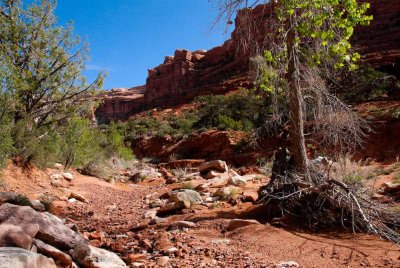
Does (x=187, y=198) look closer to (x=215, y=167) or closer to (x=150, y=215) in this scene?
(x=150, y=215)

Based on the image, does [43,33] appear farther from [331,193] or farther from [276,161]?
[331,193]

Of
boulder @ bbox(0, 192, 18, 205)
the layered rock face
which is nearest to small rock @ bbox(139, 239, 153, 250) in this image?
boulder @ bbox(0, 192, 18, 205)

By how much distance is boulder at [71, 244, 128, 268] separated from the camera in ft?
10.2

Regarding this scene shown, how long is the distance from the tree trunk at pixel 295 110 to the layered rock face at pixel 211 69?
498 inches

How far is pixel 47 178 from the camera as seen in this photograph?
856cm

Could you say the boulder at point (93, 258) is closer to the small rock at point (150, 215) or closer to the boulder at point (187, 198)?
the small rock at point (150, 215)

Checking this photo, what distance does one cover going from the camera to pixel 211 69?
189ft

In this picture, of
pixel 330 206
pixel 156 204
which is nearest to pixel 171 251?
pixel 330 206

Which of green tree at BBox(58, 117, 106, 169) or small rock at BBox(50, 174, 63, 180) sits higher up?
green tree at BBox(58, 117, 106, 169)

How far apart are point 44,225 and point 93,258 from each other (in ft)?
2.13

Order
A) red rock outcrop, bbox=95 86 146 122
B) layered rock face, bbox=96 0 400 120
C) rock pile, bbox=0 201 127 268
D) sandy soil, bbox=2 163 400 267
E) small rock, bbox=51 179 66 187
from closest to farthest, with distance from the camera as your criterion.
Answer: rock pile, bbox=0 201 127 268
sandy soil, bbox=2 163 400 267
small rock, bbox=51 179 66 187
layered rock face, bbox=96 0 400 120
red rock outcrop, bbox=95 86 146 122

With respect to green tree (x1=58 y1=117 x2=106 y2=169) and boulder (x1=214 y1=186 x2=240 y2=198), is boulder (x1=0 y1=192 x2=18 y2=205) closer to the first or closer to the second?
boulder (x1=214 y1=186 x2=240 y2=198)

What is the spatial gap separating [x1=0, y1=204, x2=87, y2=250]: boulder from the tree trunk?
319 cm

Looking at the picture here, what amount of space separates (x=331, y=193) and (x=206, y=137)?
16.8 meters
